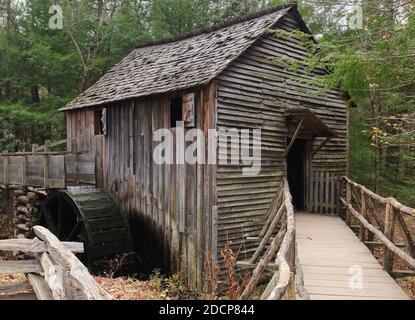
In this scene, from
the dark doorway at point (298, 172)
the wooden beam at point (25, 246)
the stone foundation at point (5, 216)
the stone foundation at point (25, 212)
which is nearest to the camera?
the wooden beam at point (25, 246)

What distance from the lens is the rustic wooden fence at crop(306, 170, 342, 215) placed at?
1145 cm

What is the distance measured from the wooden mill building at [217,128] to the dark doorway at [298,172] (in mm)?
36

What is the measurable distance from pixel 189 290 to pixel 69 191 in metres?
4.72

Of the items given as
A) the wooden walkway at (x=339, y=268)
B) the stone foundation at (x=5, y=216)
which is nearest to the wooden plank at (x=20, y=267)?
the wooden walkway at (x=339, y=268)

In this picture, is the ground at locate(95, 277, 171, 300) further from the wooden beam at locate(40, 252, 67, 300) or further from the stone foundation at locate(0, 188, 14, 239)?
the stone foundation at locate(0, 188, 14, 239)

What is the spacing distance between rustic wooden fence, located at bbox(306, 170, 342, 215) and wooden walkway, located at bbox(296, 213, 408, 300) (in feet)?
7.25

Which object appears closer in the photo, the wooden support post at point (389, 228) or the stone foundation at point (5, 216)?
the wooden support post at point (389, 228)

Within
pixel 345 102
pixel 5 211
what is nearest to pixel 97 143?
pixel 345 102

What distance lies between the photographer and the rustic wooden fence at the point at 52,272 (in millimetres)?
4234

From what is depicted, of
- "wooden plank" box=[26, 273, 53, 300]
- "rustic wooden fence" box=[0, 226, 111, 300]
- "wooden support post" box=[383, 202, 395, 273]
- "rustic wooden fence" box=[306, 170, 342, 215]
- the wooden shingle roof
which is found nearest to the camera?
"rustic wooden fence" box=[0, 226, 111, 300]

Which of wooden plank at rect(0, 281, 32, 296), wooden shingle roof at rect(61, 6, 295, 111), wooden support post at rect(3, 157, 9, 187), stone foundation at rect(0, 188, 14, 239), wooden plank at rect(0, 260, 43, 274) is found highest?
wooden shingle roof at rect(61, 6, 295, 111)

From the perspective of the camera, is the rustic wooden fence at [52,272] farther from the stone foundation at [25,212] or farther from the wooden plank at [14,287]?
the stone foundation at [25,212]

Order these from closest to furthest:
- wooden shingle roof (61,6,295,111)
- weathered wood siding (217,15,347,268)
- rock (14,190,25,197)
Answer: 1. weathered wood siding (217,15,347,268)
2. wooden shingle roof (61,6,295,111)
3. rock (14,190,25,197)

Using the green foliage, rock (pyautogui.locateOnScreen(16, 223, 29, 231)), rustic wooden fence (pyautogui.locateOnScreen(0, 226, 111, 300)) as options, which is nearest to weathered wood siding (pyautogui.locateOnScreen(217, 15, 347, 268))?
rustic wooden fence (pyautogui.locateOnScreen(0, 226, 111, 300))
